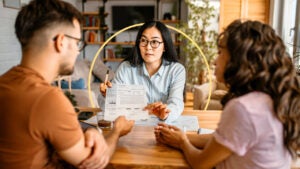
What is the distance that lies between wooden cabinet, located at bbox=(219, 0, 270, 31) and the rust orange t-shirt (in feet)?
15.0

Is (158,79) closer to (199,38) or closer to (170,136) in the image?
(170,136)

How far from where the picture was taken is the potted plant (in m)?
5.15

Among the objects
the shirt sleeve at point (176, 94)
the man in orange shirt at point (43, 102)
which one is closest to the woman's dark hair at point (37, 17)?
the man in orange shirt at point (43, 102)

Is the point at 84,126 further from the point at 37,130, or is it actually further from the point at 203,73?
the point at 203,73

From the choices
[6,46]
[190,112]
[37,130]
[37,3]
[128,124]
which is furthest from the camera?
[6,46]

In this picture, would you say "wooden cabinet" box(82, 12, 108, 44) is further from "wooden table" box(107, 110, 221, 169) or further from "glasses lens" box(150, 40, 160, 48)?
"wooden table" box(107, 110, 221, 169)

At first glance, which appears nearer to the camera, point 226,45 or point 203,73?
point 226,45

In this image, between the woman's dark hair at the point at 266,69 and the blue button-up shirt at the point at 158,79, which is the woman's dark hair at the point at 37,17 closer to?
the woman's dark hair at the point at 266,69

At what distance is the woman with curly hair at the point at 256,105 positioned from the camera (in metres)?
0.82

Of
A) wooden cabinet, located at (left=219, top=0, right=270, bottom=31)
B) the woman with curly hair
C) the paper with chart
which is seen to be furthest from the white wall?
the woman with curly hair

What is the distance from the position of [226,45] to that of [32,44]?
1.96ft

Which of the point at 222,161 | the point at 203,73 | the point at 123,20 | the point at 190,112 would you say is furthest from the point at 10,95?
the point at 123,20

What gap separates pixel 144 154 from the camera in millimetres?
1120

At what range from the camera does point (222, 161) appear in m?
0.94
